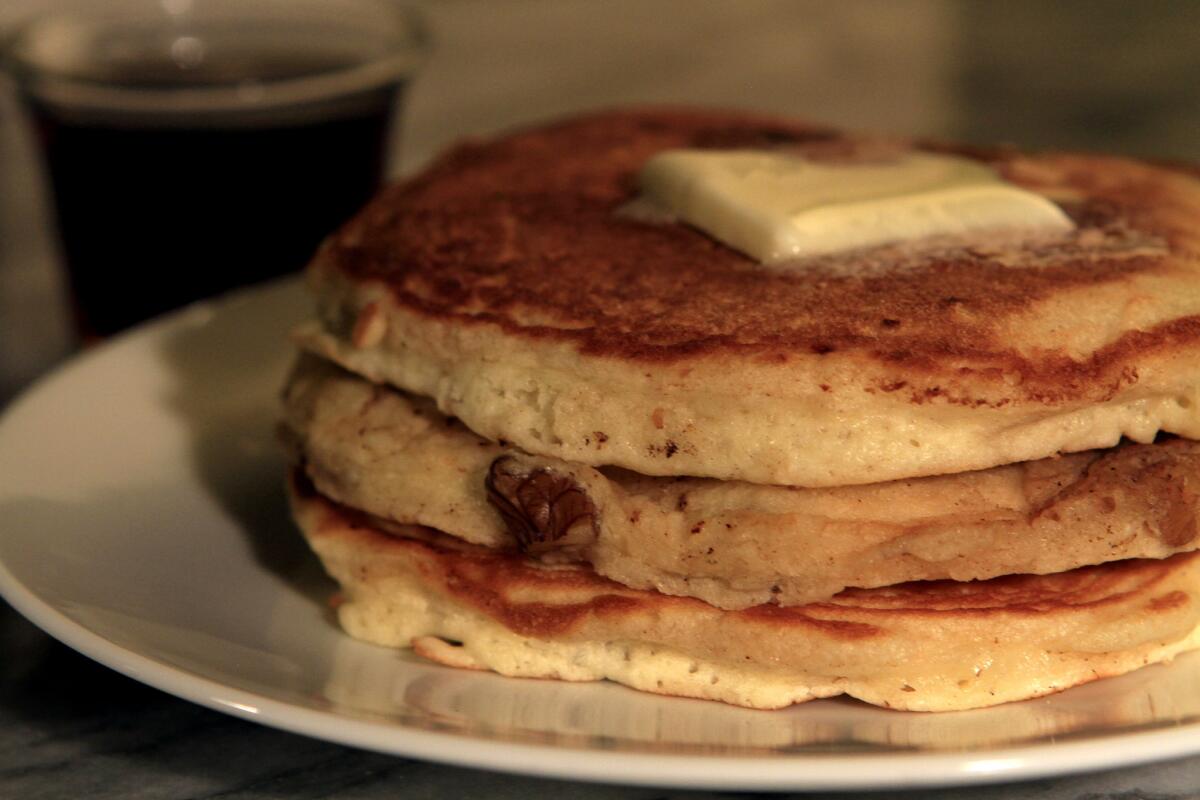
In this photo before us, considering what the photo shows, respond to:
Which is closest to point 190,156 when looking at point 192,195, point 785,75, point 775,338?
point 192,195

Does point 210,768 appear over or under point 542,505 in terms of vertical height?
under

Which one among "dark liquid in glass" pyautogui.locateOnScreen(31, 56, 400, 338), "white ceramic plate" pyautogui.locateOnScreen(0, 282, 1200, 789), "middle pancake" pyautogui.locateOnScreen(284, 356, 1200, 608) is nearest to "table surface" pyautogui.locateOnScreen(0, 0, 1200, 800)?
"dark liquid in glass" pyautogui.locateOnScreen(31, 56, 400, 338)

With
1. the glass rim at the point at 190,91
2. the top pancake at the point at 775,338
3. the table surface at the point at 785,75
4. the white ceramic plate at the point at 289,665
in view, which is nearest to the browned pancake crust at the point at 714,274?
the top pancake at the point at 775,338

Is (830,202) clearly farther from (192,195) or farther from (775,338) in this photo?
(192,195)

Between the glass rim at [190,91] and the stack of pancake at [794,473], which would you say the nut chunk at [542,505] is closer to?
the stack of pancake at [794,473]

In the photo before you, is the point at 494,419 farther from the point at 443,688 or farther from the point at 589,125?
the point at 589,125

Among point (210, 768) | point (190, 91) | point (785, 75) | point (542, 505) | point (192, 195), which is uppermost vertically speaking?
point (190, 91)
